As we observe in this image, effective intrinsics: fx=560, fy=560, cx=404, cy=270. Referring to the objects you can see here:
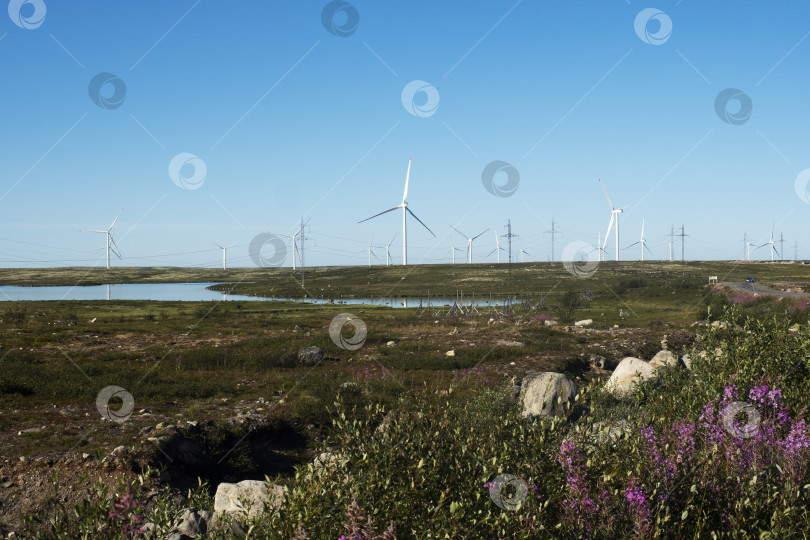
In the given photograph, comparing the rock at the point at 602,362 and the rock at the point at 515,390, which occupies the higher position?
the rock at the point at 515,390

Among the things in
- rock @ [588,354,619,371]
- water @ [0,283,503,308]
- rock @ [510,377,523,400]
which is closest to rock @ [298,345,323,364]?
rock @ [510,377,523,400]

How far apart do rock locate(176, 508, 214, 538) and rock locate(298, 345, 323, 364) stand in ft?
59.7

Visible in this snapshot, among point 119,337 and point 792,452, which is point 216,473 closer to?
point 792,452

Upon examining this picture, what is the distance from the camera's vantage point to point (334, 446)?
15609 millimetres

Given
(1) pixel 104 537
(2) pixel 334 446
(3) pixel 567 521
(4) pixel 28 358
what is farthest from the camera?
(4) pixel 28 358

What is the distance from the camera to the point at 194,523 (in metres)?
9.74

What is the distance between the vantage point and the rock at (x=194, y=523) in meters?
9.50

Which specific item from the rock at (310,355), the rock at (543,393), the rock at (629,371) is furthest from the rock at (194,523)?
the rock at (310,355)

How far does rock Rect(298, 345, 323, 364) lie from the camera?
28.4 meters

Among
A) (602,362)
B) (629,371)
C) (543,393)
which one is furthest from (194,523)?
(602,362)

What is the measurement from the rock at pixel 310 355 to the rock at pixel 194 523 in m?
18.2

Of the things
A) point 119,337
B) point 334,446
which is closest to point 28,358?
point 119,337

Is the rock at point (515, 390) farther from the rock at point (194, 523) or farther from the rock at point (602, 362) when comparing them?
the rock at point (194, 523)

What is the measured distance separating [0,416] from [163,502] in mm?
14841
